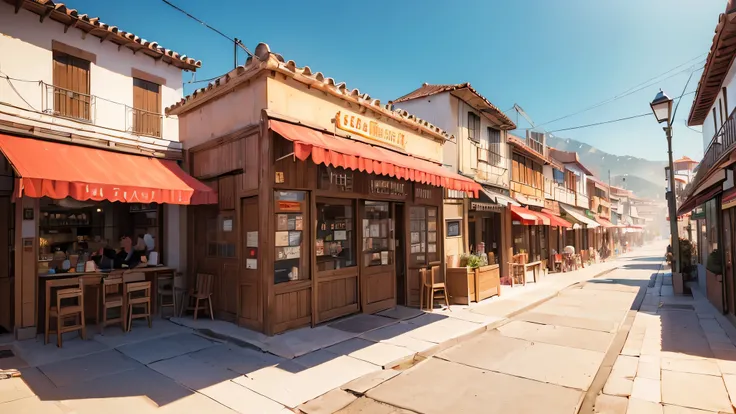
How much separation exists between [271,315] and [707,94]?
15.1 m

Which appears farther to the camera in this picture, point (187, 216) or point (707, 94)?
point (707, 94)

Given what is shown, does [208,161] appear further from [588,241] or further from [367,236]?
[588,241]

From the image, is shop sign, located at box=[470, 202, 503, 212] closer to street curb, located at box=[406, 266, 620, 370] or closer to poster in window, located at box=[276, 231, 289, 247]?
street curb, located at box=[406, 266, 620, 370]

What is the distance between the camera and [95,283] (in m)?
7.30

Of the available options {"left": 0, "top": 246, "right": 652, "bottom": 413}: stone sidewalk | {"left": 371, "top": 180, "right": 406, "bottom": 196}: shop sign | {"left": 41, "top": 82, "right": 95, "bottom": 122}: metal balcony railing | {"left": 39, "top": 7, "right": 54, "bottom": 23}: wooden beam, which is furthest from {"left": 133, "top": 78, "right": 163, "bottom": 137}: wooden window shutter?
{"left": 371, "top": 180, "right": 406, "bottom": 196}: shop sign

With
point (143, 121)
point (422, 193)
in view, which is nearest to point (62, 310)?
point (143, 121)

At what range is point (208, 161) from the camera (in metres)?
7.98

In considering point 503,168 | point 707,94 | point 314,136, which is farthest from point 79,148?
point 707,94

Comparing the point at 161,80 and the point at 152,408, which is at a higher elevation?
the point at 161,80

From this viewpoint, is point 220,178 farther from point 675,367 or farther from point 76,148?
point 675,367

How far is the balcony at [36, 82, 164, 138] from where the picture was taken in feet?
28.3

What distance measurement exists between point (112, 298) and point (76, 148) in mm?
2920

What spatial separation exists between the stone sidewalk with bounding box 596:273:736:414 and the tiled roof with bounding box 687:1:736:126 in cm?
621

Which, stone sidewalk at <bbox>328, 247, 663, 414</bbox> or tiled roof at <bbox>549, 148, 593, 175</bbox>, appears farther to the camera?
tiled roof at <bbox>549, 148, 593, 175</bbox>
